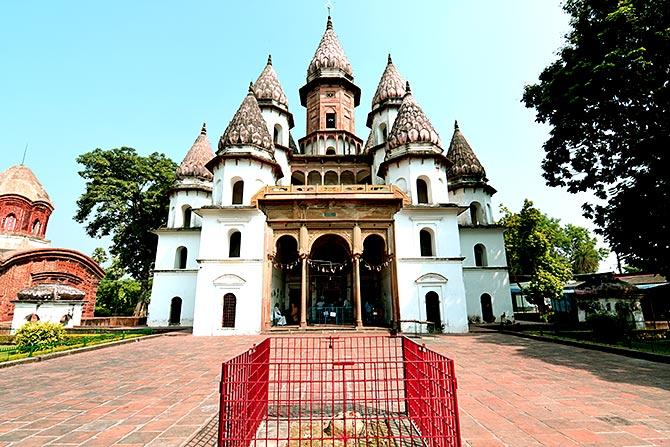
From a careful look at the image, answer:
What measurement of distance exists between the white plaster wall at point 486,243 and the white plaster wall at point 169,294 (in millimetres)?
19761

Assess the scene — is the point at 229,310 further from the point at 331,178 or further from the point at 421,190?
the point at 421,190

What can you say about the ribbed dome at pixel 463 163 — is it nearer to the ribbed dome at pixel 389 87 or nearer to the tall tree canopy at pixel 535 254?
the tall tree canopy at pixel 535 254

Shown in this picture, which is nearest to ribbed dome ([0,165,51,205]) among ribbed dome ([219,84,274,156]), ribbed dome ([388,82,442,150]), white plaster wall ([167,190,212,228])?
white plaster wall ([167,190,212,228])

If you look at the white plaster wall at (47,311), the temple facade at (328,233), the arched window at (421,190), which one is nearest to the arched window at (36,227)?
the temple facade at (328,233)

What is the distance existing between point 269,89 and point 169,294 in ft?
57.6

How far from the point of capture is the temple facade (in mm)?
18594

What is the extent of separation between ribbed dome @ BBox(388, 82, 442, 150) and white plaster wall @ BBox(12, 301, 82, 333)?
70.6ft

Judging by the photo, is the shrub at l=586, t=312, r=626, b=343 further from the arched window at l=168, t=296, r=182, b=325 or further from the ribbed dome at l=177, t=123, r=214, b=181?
the ribbed dome at l=177, t=123, r=214, b=181

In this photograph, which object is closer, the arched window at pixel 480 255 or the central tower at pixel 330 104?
the arched window at pixel 480 255

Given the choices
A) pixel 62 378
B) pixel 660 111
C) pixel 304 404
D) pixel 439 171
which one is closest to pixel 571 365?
pixel 304 404

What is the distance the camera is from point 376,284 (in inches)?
911

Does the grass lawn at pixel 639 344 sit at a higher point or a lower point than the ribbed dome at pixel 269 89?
lower

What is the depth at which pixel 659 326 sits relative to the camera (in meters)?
18.8

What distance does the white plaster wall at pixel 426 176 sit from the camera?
2064 centimetres
